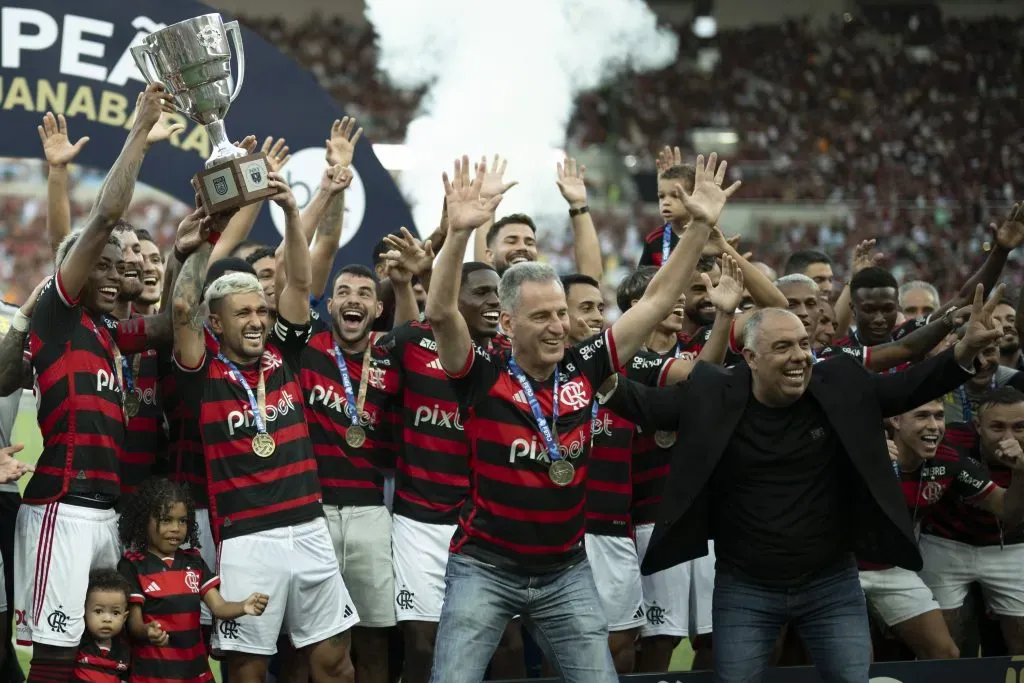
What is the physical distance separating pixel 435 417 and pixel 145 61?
6.51 ft

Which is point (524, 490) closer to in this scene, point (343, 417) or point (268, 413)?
point (268, 413)

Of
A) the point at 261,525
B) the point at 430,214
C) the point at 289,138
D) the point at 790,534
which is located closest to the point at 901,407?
the point at 790,534


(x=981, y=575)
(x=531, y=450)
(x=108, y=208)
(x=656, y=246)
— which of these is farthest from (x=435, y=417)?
(x=981, y=575)

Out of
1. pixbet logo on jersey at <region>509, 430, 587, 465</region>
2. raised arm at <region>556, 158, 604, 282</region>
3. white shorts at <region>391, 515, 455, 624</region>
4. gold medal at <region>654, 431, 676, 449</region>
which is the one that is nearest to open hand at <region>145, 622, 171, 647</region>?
white shorts at <region>391, 515, 455, 624</region>

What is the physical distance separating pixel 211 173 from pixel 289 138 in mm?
3194

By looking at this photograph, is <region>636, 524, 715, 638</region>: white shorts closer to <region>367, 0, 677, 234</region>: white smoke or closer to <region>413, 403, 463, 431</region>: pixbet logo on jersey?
<region>413, 403, 463, 431</region>: pixbet logo on jersey

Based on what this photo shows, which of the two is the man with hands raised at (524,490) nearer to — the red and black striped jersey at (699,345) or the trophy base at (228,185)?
the trophy base at (228,185)

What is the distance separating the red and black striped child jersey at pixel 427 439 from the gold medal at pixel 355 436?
18cm

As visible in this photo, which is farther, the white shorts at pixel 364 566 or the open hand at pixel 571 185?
the open hand at pixel 571 185

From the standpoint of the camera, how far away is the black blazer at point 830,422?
5020mm

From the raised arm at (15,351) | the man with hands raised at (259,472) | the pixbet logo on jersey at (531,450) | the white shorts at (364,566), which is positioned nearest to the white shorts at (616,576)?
the white shorts at (364,566)

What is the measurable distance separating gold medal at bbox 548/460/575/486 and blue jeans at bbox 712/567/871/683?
962mm

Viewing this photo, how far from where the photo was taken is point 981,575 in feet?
20.7

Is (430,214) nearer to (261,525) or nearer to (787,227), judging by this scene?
(787,227)
